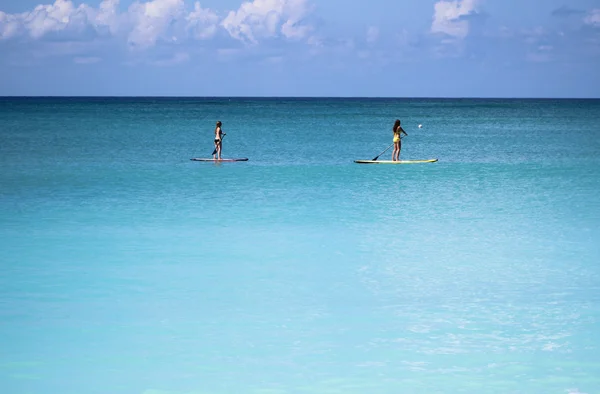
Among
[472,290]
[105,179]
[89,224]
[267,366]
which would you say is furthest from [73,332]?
[105,179]

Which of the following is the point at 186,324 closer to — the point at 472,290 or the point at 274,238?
the point at 472,290

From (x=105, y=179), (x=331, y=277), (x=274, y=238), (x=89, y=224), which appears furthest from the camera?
(x=105, y=179)

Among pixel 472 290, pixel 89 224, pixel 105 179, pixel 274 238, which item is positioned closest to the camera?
pixel 472 290

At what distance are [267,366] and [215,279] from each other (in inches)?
148

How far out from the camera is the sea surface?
847 centimetres

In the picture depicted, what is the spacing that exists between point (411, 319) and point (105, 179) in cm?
1727

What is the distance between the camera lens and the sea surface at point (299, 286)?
27.8ft

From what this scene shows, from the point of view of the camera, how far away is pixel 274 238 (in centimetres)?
1544

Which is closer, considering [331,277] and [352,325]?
[352,325]

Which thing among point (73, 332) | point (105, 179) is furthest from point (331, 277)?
point (105, 179)

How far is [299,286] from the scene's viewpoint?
38.9ft

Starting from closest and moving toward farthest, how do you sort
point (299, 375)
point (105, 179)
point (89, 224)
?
point (299, 375) < point (89, 224) < point (105, 179)

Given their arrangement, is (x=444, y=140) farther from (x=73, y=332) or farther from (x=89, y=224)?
(x=73, y=332)

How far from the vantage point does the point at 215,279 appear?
40.2 ft
